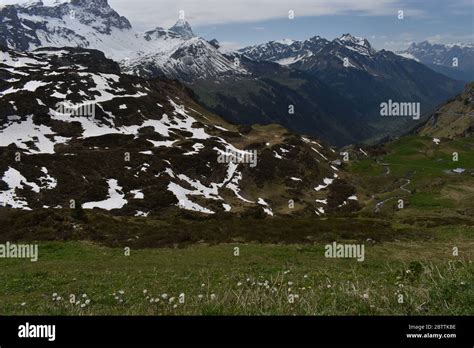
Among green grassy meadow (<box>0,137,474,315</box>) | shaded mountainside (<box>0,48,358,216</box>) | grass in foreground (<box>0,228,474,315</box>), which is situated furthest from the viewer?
shaded mountainside (<box>0,48,358,216</box>)

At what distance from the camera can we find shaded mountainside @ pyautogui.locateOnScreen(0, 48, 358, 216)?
276ft

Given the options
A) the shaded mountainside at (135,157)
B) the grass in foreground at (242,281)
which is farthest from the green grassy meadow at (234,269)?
the shaded mountainside at (135,157)

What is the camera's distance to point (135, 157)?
103688mm

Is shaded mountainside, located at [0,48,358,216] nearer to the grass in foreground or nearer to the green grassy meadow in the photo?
the green grassy meadow

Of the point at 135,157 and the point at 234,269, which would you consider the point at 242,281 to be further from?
the point at 135,157

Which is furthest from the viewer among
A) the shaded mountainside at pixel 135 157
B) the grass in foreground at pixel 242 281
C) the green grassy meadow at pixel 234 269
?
the shaded mountainside at pixel 135 157

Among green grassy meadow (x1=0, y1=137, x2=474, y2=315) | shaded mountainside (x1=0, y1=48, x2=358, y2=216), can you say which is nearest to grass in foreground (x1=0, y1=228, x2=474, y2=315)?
green grassy meadow (x1=0, y1=137, x2=474, y2=315)

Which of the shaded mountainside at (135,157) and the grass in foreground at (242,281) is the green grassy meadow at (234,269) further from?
the shaded mountainside at (135,157)

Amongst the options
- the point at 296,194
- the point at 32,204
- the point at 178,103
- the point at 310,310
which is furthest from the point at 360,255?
the point at 178,103

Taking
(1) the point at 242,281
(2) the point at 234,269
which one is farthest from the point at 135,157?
(1) the point at 242,281

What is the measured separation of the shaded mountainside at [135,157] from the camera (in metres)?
84.2

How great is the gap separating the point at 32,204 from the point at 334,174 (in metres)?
94.0
